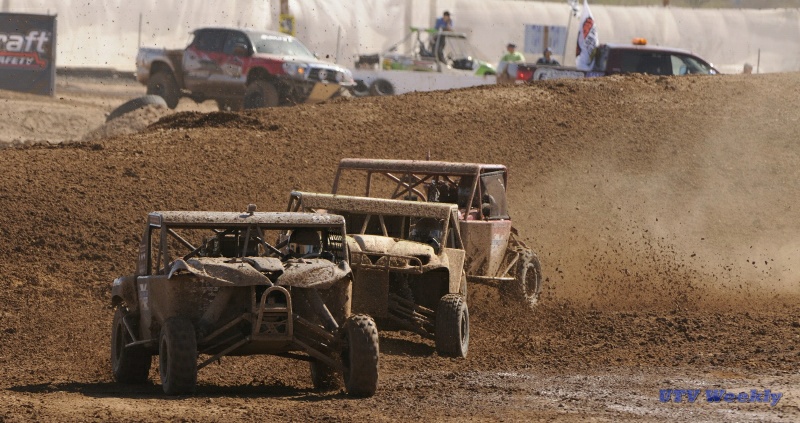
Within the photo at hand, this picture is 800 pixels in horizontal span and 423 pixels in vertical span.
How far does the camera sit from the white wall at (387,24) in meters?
31.6

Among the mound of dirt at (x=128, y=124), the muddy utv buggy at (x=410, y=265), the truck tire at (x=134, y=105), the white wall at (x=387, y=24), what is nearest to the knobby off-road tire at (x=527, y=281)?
the muddy utv buggy at (x=410, y=265)

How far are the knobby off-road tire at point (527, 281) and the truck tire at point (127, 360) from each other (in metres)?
4.81

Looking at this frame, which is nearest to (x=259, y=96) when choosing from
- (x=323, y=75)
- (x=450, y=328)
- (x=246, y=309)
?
(x=323, y=75)

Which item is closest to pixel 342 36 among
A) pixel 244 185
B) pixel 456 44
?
pixel 456 44

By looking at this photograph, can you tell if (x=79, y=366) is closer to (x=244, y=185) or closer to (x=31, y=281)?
(x=31, y=281)

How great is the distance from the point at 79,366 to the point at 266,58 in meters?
14.6

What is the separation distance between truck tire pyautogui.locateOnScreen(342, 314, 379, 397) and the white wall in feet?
77.6

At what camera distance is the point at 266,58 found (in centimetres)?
2347

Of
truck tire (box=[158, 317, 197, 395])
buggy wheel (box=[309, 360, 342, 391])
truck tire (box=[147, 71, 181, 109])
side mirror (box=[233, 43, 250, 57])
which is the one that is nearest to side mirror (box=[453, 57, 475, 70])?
side mirror (box=[233, 43, 250, 57])

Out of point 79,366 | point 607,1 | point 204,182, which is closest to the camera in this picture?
point 79,366

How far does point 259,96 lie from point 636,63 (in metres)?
7.23

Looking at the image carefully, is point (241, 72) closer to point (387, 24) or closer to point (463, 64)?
point (463, 64)

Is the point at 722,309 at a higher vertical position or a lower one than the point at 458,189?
lower

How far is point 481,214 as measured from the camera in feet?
39.4
